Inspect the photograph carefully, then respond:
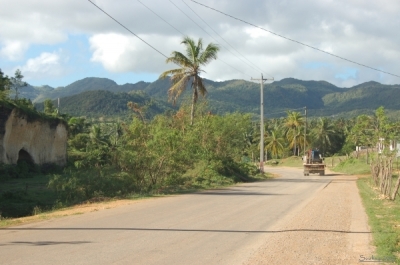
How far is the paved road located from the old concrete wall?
22.6 m

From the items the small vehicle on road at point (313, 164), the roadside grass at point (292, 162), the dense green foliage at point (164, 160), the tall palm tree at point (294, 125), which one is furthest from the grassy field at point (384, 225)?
the tall palm tree at point (294, 125)

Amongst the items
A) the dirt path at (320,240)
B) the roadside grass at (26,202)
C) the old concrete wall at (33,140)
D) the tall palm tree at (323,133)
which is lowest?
the roadside grass at (26,202)

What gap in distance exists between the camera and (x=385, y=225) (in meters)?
13.7

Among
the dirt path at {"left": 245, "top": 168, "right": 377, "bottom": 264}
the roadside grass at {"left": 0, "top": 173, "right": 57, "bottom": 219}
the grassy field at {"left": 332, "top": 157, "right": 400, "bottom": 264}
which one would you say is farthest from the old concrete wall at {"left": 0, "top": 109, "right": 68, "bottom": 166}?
the dirt path at {"left": 245, "top": 168, "right": 377, "bottom": 264}

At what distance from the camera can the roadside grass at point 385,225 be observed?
994 centimetres

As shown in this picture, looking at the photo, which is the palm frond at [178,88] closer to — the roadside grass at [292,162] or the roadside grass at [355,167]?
the roadside grass at [355,167]

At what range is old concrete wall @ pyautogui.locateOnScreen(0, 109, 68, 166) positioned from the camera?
36781 millimetres

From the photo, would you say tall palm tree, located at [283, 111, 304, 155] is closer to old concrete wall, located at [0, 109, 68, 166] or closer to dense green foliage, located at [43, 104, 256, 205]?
dense green foliage, located at [43, 104, 256, 205]

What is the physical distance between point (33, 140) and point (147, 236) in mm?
32494

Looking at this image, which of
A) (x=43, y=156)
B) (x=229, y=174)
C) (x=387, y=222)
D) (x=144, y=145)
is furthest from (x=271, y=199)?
(x=43, y=156)

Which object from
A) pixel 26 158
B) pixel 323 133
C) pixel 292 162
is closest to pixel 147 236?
pixel 26 158

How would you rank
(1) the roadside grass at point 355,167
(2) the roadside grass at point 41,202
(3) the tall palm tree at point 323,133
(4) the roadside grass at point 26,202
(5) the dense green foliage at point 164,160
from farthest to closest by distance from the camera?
(3) the tall palm tree at point 323,133 < (1) the roadside grass at point 355,167 < (5) the dense green foliage at point 164,160 < (4) the roadside grass at point 26,202 < (2) the roadside grass at point 41,202

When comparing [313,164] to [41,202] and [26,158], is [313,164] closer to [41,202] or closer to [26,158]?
[26,158]

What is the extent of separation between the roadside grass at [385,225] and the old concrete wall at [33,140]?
26.2 metres
